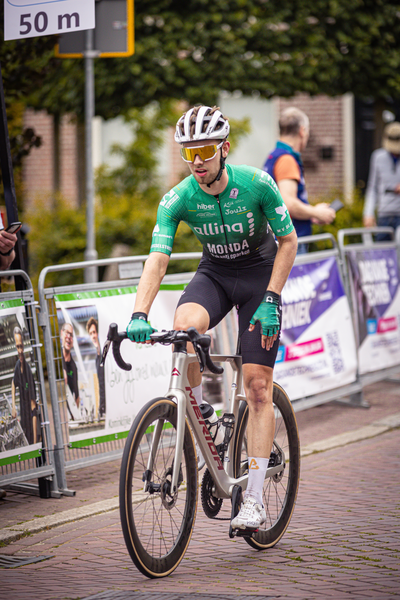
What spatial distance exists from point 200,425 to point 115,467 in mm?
2414

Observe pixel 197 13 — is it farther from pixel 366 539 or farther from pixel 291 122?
pixel 366 539

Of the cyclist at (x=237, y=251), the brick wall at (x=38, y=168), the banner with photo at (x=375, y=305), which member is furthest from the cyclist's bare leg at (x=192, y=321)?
the brick wall at (x=38, y=168)

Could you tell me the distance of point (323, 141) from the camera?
16.3 meters

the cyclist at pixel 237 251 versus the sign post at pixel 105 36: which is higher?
the sign post at pixel 105 36

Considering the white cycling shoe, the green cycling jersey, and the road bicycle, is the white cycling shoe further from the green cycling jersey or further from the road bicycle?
the green cycling jersey

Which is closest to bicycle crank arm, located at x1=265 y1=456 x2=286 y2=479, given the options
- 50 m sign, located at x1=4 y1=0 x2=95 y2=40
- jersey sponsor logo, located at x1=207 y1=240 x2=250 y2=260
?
jersey sponsor logo, located at x1=207 y1=240 x2=250 y2=260

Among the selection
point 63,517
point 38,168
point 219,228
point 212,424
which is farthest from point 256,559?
point 38,168

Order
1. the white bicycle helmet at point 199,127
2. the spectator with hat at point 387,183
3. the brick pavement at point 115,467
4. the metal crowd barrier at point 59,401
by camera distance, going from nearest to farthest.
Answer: the white bicycle helmet at point 199,127 → the brick pavement at point 115,467 → the metal crowd barrier at point 59,401 → the spectator with hat at point 387,183

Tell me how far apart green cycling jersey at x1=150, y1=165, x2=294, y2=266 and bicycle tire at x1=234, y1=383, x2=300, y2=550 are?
0.81m

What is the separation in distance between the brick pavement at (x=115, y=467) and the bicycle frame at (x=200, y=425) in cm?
138

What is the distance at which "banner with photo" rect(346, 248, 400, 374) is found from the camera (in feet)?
27.1

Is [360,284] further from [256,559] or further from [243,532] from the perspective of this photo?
[243,532]

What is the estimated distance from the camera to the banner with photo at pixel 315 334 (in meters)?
7.14

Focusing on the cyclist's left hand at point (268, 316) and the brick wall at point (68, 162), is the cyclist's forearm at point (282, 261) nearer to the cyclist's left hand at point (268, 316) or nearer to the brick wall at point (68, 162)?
the cyclist's left hand at point (268, 316)
